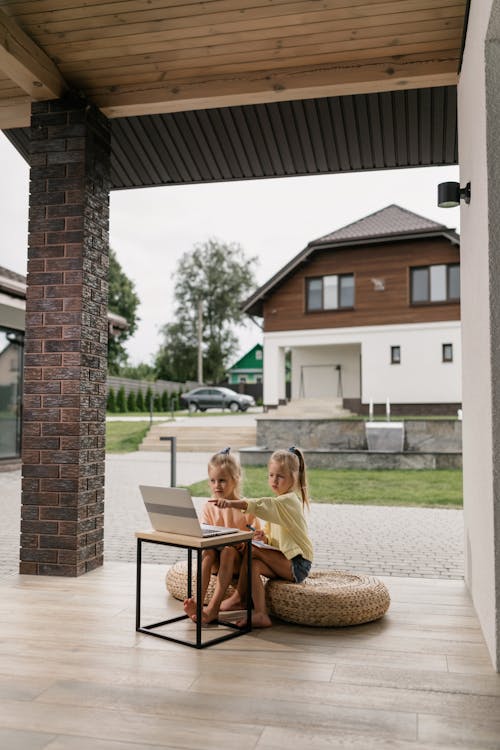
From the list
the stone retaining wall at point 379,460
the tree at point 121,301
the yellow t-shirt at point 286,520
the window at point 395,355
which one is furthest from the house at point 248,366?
the yellow t-shirt at point 286,520

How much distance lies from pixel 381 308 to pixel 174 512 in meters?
18.3

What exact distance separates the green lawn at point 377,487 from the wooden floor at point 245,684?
6191 mm

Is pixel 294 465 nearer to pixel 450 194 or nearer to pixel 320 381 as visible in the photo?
pixel 450 194

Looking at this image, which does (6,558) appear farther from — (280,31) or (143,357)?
(143,357)

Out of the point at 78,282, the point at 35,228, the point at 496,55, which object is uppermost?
the point at 496,55

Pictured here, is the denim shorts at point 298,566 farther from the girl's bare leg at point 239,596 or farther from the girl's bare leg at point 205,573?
the girl's bare leg at point 205,573

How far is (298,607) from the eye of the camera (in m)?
3.82

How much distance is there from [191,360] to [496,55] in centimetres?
3917

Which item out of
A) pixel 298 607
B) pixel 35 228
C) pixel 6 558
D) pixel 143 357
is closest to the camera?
pixel 298 607

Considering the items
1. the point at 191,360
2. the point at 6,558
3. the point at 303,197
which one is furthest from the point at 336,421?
the point at 303,197

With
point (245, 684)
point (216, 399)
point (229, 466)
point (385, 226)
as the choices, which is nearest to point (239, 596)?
point (229, 466)

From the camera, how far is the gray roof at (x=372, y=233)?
20.2 meters

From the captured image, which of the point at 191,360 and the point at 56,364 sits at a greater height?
the point at 191,360

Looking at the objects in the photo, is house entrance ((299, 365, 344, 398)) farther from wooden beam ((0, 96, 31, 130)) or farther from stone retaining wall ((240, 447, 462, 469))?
wooden beam ((0, 96, 31, 130))
